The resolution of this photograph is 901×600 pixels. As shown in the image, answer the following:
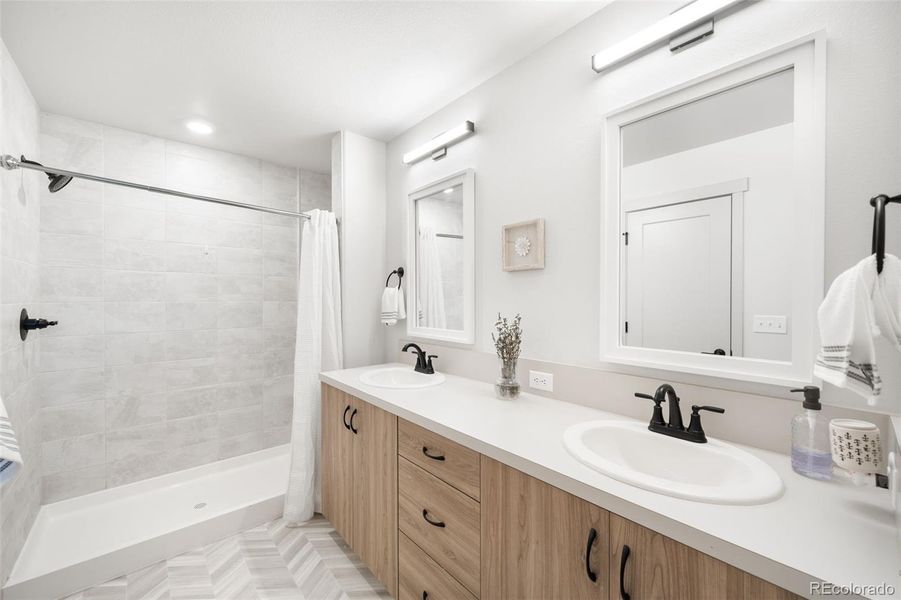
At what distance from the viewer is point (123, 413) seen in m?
2.42

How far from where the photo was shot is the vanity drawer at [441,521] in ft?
3.87

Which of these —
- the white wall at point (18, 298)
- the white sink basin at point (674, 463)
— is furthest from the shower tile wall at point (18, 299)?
the white sink basin at point (674, 463)

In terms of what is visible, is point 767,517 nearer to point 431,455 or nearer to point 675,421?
point 675,421

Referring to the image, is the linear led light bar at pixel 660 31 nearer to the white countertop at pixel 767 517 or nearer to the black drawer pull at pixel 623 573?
the white countertop at pixel 767 517

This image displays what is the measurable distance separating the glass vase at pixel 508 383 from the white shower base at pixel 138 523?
1.67m

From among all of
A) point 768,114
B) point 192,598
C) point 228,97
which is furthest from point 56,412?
point 768,114

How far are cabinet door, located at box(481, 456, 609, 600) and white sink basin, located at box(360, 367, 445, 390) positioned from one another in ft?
3.03

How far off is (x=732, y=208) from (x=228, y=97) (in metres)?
2.40

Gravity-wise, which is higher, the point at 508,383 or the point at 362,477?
the point at 508,383

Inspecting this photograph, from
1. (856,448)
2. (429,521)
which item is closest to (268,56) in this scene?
(429,521)

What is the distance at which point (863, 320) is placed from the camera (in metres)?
0.70

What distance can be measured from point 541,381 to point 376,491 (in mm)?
855

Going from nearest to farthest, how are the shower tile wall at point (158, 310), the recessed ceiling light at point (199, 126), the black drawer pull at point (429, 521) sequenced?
1. the black drawer pull at point (429, 521)
2. the shower tile wall at point (158, 310)
3. the recessed ceiling light at point (199, 126)

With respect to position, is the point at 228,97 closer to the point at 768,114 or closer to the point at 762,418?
the point at 768,114
